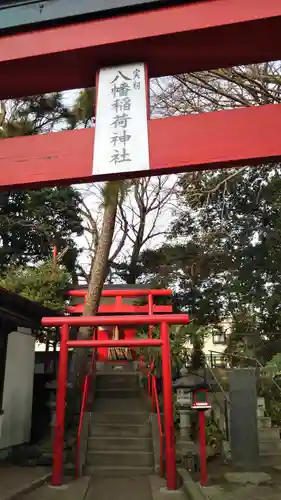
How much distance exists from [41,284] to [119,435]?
700cm

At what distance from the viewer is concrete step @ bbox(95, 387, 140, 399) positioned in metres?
12.5

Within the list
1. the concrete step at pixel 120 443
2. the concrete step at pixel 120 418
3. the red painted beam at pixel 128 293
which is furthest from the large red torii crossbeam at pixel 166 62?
the red painted beam at pixel 128 293

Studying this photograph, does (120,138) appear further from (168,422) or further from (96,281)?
(96,281)

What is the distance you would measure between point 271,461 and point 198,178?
8.43 metres

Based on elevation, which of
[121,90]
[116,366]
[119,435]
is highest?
[121,90]

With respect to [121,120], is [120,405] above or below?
below

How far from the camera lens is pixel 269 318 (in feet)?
51.9

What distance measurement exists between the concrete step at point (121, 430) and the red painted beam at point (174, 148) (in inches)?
297

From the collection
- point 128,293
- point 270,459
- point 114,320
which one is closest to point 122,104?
point 114,320

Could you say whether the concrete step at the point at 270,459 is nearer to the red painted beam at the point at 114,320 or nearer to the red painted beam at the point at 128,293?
the red painted beam at the point at 114,320

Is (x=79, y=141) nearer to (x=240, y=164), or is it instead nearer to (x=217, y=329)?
(x=240, y=164)

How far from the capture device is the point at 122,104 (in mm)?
3777

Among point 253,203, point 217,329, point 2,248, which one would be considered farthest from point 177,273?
point 2,248

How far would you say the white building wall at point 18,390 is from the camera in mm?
8953
